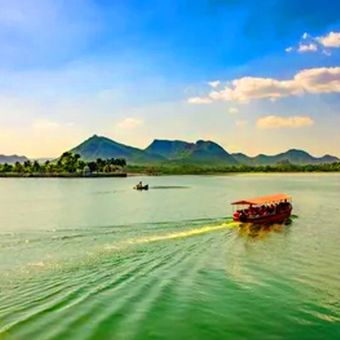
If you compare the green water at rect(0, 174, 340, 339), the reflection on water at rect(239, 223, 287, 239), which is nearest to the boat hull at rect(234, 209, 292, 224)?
the reflection on water at rect(239, 223, 287, 239)

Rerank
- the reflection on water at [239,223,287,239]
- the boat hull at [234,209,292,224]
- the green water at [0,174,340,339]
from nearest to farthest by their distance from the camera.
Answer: the green water at [0,174,340,339] → the reflection on water at [239,223,287,239] → the boat hull at [234,209,292,224]

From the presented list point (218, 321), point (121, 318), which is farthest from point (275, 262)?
point (121, 318)

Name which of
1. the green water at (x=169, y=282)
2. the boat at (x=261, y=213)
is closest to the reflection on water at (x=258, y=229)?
the green water at (x=169, y=282)

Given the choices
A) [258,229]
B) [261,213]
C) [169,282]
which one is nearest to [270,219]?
[261,213]

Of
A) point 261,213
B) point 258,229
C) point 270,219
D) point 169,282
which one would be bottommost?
point 169,282

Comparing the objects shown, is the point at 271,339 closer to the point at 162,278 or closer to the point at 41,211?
the point at 162,278

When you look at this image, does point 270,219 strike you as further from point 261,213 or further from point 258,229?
point 258,229

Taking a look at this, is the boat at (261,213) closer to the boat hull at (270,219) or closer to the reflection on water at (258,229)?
the boat hull at (270,219)

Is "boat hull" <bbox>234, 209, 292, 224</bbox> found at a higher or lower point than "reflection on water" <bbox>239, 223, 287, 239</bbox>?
higher

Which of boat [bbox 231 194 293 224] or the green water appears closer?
the green water

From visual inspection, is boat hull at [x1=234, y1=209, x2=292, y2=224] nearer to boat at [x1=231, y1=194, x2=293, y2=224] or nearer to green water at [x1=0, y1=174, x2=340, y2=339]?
boat at [x1=231, y1=194, x2=293, y2=224]

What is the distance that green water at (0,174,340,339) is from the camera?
1859cm

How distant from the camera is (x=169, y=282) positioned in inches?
979

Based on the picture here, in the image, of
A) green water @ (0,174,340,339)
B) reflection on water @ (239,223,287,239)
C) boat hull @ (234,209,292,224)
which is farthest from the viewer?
boat hull @ (234,209,292,224)
